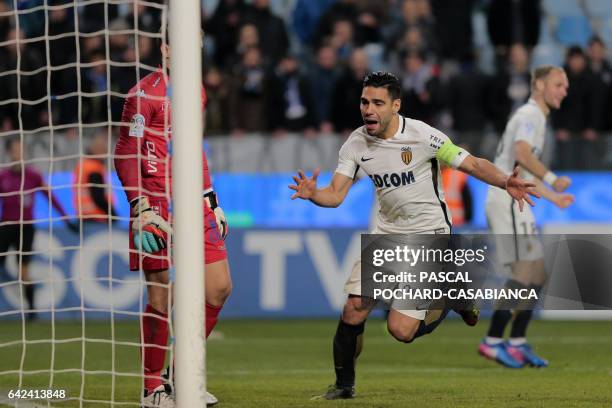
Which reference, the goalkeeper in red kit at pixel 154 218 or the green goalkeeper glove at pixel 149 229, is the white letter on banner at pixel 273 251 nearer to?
the goalkeeper in red kit at pixel 154 218

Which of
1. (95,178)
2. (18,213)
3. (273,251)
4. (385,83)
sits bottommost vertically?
(273,251)

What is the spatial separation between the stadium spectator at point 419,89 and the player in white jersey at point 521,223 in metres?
5.34

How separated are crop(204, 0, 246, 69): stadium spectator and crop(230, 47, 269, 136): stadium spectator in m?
1.06

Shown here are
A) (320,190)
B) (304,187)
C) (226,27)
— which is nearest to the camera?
(304,187)

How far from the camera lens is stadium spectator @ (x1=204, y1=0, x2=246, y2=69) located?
17.2 m

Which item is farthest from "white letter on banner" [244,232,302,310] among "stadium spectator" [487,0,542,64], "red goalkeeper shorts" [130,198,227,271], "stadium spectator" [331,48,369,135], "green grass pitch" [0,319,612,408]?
"red goalkeeper shorts" [130,198,227,271]

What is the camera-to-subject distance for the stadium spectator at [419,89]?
16094 mm

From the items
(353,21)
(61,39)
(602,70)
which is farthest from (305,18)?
(602,70)

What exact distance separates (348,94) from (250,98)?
49.8 inches

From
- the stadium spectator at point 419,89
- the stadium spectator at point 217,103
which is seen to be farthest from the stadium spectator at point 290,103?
the stadium spectator at point 419,89

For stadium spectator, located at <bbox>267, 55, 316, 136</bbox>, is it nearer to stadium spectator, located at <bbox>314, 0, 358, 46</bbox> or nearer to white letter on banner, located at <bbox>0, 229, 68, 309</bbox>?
stadium spectator, located at <bbox>314, 0, 358, 46</bbox>

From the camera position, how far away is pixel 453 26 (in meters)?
17.6

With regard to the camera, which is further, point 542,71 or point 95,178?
point 95,178

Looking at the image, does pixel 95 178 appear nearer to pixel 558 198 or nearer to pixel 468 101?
pixel 468 101
